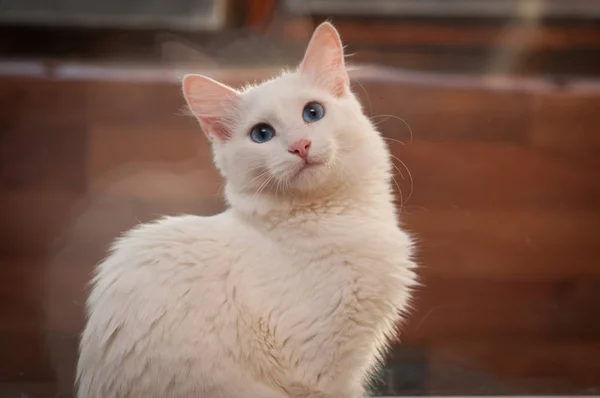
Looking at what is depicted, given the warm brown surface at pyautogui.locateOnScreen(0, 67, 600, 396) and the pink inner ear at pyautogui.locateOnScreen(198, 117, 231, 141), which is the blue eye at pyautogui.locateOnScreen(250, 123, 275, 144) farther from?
the warm brown surface at pyautogui.locateOnScreen(0, 67, 600, 396)

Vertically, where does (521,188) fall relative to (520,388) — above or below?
above

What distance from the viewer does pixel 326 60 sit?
0.87 metres

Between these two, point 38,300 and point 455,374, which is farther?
point 455,374

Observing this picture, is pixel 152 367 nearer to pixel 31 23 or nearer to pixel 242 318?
pixel 242 318

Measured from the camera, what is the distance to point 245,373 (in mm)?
794

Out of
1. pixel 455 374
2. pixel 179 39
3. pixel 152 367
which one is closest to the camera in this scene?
pixel 152 367

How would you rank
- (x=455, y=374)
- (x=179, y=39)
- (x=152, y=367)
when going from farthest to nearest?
(x=455, y=374) < (x=179, y=39) < (x=152, y=367)

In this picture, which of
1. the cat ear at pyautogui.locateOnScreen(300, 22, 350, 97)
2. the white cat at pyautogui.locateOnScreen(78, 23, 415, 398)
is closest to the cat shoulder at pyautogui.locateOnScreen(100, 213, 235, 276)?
the white cat at pyautogui.locateOnScreen(78, 23, 415, 398)

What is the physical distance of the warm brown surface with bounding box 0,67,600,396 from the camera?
1032mm

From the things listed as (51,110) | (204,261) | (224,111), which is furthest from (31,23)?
(204,261)

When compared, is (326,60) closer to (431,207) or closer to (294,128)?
(294,128)

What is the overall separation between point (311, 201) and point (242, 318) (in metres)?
0.18

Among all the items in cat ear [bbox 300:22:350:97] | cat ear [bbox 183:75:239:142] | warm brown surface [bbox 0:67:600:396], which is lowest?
warm brown surface [bbox 0:67:600:396]

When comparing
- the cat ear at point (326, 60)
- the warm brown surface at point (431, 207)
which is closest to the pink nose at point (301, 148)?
the cat ear at point (326, 60)
